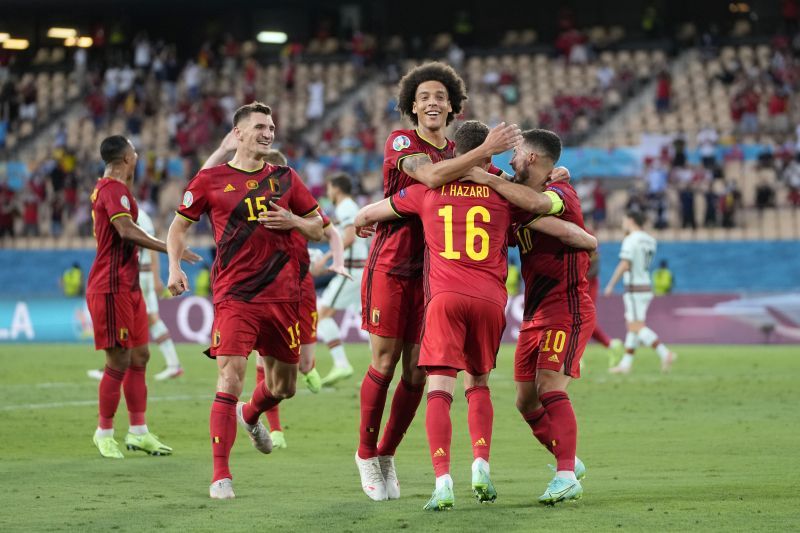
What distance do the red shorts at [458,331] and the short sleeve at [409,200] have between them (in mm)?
568

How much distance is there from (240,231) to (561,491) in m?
2.58

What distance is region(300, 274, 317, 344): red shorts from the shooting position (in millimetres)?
10922

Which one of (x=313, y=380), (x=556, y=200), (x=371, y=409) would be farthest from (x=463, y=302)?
(x=313, y=380)

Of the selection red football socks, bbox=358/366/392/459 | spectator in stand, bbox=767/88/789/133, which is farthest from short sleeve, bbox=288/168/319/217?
spectator in stand, bbox=767/88/789/133

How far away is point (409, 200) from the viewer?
7766 millimetres

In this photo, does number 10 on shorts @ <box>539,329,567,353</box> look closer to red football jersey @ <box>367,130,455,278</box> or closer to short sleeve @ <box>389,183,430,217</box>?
red football jersey @ <box>367,130,455,278</box>

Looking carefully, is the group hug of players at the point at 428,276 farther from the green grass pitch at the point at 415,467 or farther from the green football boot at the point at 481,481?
the green grass pitch at the point at 415,467

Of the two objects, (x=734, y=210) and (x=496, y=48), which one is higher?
(x=496, y=48)

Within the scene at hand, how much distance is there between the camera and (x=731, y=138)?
33.2m

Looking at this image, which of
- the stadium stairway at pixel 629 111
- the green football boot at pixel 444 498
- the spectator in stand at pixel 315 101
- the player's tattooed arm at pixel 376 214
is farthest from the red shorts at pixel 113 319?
the spectator in stand at pixel 315 101

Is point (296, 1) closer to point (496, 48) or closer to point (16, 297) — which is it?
point (496, 48)

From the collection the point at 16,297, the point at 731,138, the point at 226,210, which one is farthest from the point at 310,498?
the point at 731,138

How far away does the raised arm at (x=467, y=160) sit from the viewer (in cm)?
740

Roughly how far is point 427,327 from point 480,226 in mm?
631
